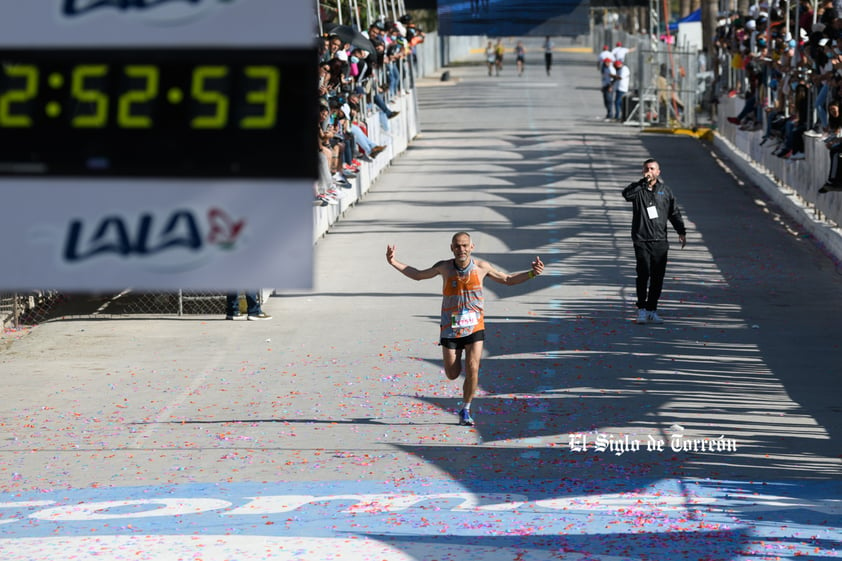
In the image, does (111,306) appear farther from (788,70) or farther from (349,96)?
(788,70)

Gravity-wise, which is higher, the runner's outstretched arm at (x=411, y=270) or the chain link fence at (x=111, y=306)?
the runner's outstretched arm at (x=411, y=270)

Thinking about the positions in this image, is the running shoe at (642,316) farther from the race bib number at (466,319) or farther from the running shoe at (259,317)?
the race bib number at (466,319)

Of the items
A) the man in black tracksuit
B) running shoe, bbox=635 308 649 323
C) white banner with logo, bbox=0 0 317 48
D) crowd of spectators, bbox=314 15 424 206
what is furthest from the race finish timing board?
crowd of spectators, bbox=314 15 424 206

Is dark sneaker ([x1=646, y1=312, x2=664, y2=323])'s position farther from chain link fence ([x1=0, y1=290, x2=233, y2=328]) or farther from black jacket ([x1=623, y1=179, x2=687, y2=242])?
chain link fence ([x1=0, y1=290, x2=233, y2=328])

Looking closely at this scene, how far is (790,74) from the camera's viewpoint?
99.9 feet

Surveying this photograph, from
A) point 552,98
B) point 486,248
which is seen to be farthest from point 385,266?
point 552,98

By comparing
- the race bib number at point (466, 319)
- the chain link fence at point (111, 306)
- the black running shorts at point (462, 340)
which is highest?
the race bib number at point (466, 319)

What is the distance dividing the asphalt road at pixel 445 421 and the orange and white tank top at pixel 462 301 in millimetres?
994

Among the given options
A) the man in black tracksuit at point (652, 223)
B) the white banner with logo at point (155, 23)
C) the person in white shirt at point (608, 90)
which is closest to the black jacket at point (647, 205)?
the man in black tracksuit at point (652, 223)

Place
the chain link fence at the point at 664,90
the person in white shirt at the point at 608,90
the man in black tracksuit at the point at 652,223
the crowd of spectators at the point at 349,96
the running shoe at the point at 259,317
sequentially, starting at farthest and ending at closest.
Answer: the person in white shirt at the point at 608,90 → the chain link fence at the point at 664,90 → the crowd of spectators at the point at 349,96 → the running shoe at the point at 259,317 → the man in black tracksuit at the point at 652,223

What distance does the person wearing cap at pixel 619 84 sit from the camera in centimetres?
5209

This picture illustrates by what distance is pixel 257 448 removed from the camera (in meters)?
14.0

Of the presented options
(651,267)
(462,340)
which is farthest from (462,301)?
(651,267)

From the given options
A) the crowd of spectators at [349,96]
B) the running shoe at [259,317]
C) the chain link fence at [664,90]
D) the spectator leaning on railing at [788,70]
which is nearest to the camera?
the running shoe at [259,317]
